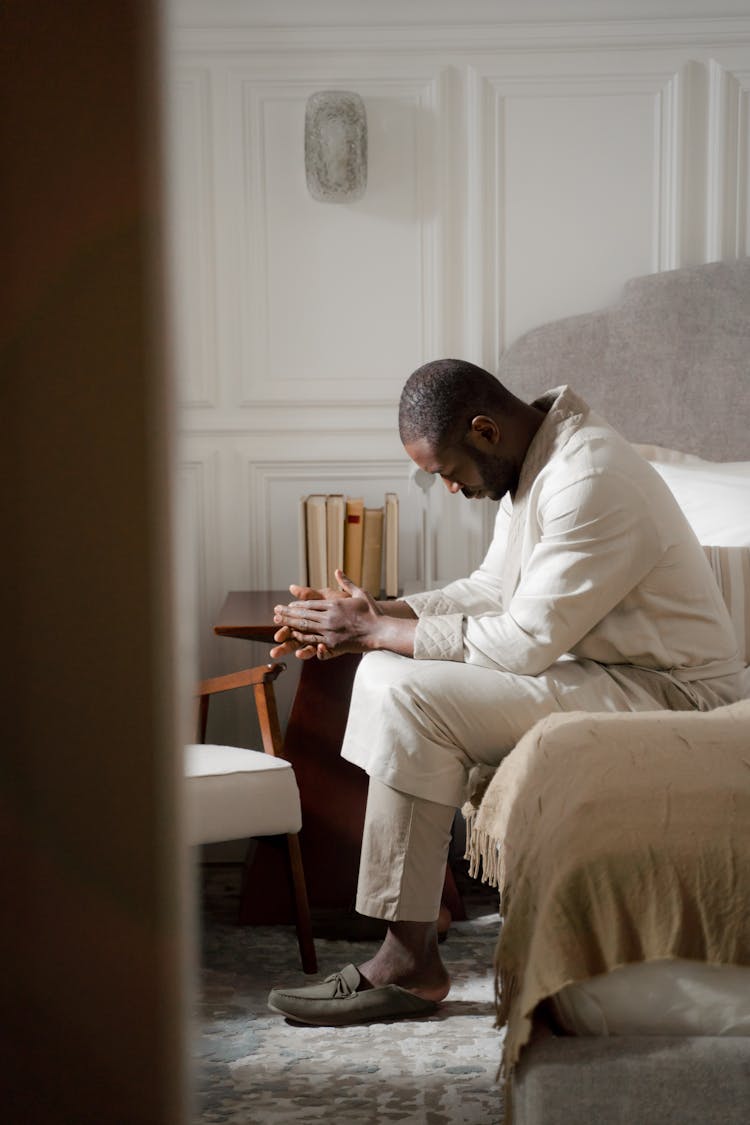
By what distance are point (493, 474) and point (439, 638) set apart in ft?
1.18

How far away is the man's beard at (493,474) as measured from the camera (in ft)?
7.58

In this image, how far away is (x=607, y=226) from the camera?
328 cm

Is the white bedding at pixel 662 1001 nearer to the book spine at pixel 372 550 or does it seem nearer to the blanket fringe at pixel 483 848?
the blanket fringe at pixel 483 848

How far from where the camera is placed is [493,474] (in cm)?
233

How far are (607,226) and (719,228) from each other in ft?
1.04

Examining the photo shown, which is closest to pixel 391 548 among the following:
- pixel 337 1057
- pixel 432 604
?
pixel 432 604

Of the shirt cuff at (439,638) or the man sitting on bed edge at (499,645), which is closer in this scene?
the man sitting on bed edge at (499,645)

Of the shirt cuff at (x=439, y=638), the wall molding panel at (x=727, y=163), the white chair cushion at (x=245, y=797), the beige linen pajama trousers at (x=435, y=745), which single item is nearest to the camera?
the beige linen pajama trousers at (x=435, y=745)

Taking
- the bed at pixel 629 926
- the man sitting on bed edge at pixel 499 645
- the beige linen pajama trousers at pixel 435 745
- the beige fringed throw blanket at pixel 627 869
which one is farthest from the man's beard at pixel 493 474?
the beige fringed throw blanket at pixel 627 869

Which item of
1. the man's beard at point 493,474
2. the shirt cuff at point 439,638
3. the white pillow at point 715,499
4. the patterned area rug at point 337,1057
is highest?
the man's beard at point 493,474

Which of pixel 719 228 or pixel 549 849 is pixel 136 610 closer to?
pixel 549 849

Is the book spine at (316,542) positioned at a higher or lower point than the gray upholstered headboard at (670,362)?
lower

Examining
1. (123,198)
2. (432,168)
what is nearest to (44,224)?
(123,198)

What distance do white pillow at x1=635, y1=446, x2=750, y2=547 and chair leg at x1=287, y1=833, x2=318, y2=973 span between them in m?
1.17
